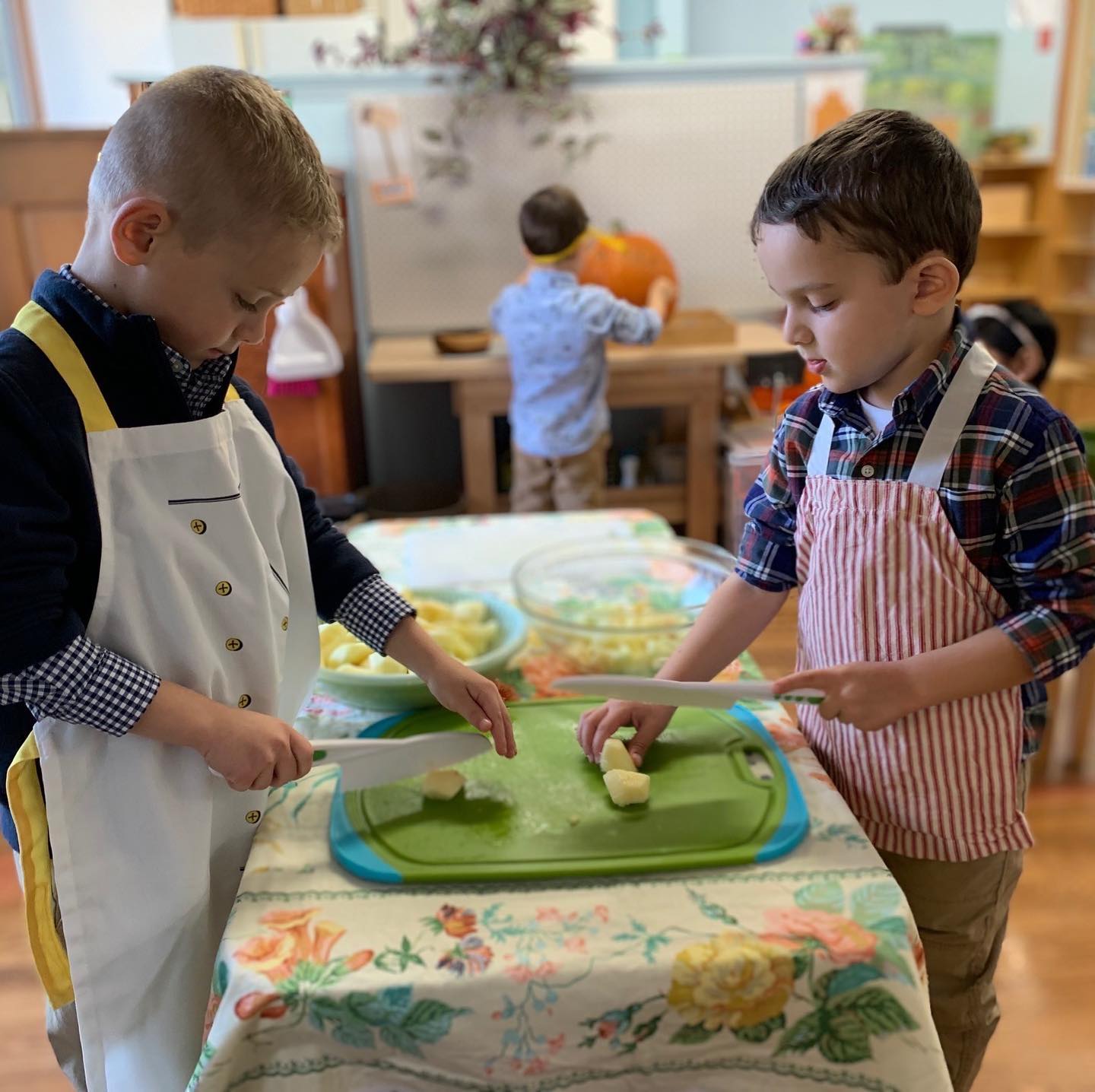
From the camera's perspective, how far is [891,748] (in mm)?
802

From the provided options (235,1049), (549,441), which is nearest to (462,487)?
(549,441)

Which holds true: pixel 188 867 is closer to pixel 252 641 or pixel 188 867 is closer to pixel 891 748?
pixel 252 641

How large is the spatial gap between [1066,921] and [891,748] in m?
1.06

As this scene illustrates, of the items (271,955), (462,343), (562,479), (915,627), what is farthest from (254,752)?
(462,343)

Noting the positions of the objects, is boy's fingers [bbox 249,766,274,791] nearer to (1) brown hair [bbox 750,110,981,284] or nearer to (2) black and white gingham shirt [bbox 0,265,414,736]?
(2) black and white gingham shirt [bbox 0,265,414,736]

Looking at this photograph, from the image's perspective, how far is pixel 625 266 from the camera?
2094 mm

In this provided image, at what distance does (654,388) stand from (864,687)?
5.83 ft

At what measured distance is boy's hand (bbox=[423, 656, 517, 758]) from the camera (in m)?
0.83

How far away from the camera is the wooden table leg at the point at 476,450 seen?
2.62 meters

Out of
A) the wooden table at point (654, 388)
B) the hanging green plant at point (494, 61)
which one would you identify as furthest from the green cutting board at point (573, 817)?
the hanging green plant at point (494, 61)

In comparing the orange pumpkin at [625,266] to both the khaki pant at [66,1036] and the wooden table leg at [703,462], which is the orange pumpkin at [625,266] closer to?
the wooden table leg at [703,462]

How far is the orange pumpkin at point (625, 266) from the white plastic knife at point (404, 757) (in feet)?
4.01

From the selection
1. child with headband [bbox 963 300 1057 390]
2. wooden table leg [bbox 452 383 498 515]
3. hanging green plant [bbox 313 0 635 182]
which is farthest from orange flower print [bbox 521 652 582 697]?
hanging green plant [bbox 313 0 635 182]

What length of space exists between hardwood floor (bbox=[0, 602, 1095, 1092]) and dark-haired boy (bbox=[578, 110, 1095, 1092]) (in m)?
0.64
